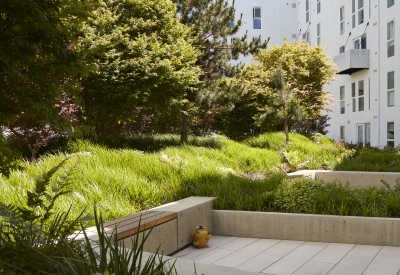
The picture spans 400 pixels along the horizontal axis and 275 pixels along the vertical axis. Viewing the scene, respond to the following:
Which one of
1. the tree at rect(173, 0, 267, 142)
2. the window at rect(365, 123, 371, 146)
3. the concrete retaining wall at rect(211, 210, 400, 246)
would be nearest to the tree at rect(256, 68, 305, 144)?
the tree at rect(173, 0, 267, 142)

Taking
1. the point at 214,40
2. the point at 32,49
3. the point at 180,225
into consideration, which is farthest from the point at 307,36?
the point at 32,49

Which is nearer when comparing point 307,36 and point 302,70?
point 302,70

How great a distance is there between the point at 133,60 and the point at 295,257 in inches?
264

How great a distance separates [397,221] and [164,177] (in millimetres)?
3647

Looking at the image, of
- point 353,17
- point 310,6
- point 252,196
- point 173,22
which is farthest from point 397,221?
Answer: point 310,6

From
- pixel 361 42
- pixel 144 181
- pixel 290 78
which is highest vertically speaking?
pixel 361 42

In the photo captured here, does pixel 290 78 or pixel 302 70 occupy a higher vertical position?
pixel 302 70

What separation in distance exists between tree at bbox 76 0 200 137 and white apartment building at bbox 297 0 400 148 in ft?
33.1

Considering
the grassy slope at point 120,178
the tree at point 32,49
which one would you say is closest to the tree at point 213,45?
the grassy slope at point 120,178

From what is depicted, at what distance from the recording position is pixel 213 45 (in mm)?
13703

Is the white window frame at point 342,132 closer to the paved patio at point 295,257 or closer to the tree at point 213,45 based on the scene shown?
the tree at point 213,45

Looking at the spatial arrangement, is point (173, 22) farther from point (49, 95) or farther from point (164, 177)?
point (49, 95)

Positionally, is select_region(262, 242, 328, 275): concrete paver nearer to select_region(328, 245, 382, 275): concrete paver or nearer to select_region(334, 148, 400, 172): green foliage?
select_region(328, 245, 382, 275): concrete paver

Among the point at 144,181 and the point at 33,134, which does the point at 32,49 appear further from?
the point at 33,134
